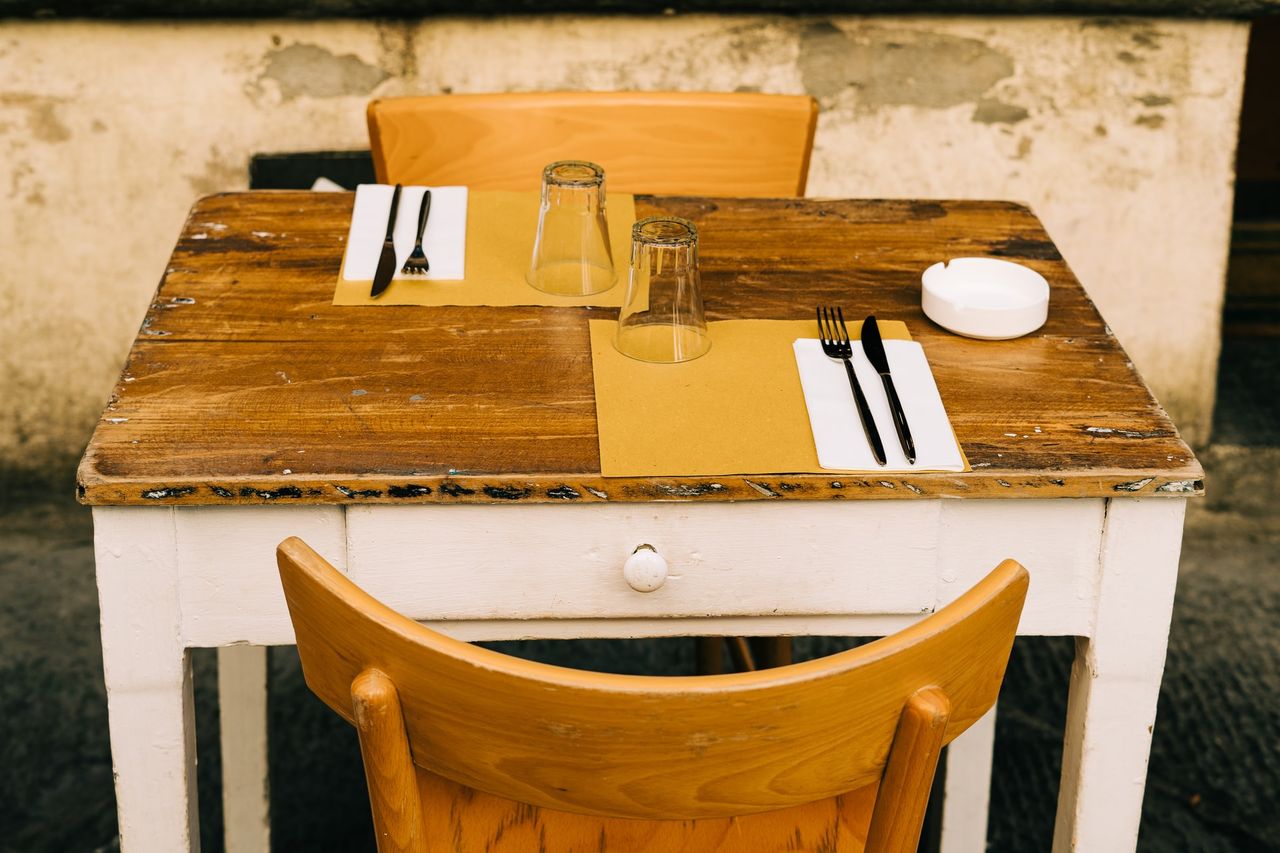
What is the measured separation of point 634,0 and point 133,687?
1532 mm

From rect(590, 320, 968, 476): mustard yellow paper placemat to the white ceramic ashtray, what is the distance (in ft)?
0.15

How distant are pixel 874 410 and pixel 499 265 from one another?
45 cm

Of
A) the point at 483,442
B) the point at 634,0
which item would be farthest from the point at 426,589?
the point at 634,0

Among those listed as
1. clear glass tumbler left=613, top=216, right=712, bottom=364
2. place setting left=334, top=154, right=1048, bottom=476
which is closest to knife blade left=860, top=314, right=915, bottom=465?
place setting left=334, top=154, right=1048, bottom=476

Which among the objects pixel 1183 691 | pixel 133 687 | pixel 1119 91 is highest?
pixel 1119 91

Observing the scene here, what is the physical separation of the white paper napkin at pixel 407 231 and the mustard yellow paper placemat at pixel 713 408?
0.71 ft

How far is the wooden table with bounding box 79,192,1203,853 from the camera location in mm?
1114

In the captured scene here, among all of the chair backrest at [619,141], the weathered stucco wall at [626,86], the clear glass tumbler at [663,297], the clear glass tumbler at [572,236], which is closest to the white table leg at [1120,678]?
the clear glass tumbler at [663,297]

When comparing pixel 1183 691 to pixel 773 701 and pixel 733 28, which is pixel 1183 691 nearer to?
pixel 733 28

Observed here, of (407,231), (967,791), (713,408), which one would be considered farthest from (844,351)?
(967,791)

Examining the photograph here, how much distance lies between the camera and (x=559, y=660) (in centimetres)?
227

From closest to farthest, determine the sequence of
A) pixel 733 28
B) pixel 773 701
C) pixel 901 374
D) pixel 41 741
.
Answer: pixel 773 701, pixel 901 374, pixel 41 741, pixel 733 28

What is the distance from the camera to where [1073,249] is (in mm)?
2525

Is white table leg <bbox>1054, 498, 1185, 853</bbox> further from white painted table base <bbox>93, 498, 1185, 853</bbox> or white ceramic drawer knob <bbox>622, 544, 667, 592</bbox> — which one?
white ceramic drawer knob <bbox>622, 544, 667, 592</bbox>
